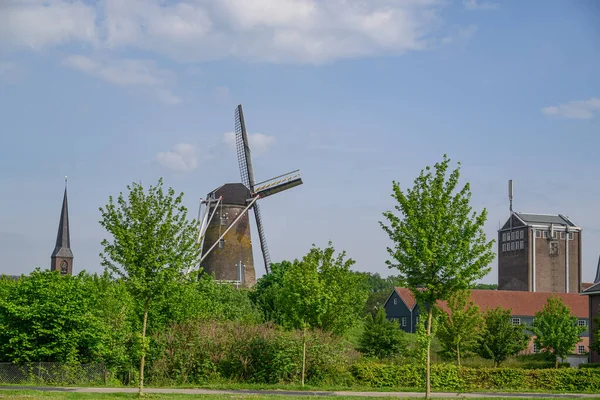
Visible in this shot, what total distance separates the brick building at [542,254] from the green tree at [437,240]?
86.5m

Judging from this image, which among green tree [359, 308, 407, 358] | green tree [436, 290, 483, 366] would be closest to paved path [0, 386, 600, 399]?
green tree [436, 290, 483, 366]

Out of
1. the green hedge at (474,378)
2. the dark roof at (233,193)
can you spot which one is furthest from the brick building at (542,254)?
the green hedge at (474,378)

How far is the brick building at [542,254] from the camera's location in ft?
364

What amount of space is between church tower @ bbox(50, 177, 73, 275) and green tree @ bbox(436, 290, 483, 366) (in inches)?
3486

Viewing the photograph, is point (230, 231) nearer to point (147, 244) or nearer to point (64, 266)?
point (147, 244)

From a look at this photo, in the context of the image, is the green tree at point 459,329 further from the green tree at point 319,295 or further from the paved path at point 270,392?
the paved path at point 270,392

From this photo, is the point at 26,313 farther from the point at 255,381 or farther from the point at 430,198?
the point at 430,198

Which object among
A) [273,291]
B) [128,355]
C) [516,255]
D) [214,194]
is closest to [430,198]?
[128,355]

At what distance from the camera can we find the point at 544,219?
113875 mm

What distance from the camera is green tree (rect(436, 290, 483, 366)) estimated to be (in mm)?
47328

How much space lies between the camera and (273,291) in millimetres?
58375

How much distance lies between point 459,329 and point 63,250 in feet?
303

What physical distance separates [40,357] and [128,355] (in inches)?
143

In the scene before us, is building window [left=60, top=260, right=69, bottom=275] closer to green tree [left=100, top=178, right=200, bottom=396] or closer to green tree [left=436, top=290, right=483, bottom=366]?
green tree [left=436, top=290, right=483, bottom=366]
